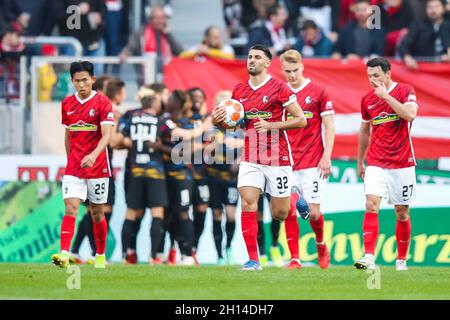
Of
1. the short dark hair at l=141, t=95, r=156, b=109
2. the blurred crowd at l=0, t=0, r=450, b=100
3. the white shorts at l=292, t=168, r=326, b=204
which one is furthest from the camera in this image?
the blurred crowd at l=0, t=0, r=450, b=100

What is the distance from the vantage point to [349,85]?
70.0ft

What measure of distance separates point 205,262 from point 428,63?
16.3 feet

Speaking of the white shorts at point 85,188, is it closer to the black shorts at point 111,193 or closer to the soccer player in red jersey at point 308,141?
the soccer player in red jersey at point 308,141

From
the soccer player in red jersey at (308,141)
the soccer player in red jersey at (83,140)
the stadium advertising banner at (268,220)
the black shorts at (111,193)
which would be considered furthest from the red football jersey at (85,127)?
the stadium advertising banner at (268,220)

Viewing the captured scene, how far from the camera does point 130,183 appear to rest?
1867 centimetres

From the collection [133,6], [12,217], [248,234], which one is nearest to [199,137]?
[12,217]

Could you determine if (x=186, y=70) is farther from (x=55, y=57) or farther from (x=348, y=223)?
(x=348, y=223)

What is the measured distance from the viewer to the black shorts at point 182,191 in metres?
18.9

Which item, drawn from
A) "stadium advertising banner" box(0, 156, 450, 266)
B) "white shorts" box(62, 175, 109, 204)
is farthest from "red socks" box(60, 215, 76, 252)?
"stadium advertising banner" box(0, 156, 450, 266)

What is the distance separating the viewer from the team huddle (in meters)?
14.6

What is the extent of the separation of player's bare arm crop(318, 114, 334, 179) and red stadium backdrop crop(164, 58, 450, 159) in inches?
200

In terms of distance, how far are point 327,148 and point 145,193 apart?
Answer: 3.68 metres

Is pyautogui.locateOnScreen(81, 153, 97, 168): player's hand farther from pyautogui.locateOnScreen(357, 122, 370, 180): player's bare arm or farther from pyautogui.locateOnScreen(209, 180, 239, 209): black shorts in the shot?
pyautogui.locateOnScreen(209, 180, 239, 209): black shorts

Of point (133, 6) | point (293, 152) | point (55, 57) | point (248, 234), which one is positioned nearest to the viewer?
point (248, 234)
